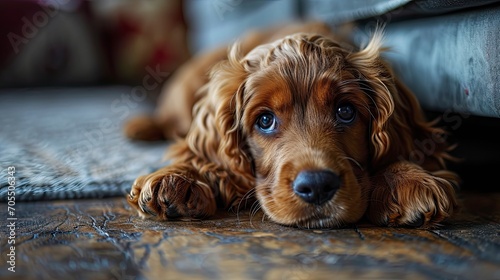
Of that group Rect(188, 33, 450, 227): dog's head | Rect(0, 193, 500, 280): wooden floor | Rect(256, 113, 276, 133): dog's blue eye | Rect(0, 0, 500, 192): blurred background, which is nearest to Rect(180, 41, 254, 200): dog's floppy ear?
Rect(188, 33, 450, 227): dog's head

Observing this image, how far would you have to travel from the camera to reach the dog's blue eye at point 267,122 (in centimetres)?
211

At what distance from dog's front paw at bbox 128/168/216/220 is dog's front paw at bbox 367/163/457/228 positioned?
2.00ft

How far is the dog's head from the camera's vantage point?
1.82 meters

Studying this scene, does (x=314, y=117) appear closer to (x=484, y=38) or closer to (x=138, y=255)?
(x=484, y=38)

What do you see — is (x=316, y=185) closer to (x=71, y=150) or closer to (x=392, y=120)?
(x=392, y=120)

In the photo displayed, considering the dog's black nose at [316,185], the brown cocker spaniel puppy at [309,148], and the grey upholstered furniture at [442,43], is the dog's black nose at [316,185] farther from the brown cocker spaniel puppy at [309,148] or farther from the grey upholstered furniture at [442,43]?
the grey upholstered furniture at [442,43]

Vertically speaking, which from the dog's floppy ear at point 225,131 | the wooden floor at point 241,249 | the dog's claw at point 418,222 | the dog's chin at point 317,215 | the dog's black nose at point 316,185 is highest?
the dog's floppy ear at point 225,131

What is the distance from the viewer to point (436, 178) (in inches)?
76.9

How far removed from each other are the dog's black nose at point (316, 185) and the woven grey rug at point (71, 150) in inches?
37.5

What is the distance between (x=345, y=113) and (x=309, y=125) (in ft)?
0.55

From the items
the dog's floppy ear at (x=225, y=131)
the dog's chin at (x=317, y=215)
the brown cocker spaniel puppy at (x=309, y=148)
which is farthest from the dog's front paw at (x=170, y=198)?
the dog's chin at (x=317, y=215)

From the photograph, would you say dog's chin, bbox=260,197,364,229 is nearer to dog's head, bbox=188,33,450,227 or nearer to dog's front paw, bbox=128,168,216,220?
dog's head, bbox=188,33,450,227

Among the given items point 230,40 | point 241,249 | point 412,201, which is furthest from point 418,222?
point 230,40

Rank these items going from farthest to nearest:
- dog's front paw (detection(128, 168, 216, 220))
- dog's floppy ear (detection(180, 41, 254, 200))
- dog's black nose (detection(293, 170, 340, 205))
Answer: dog's floppy ear (detection(180, 41, 254, 200)) → dog's front paw (detection(128, 168, 216, 220)) → dog's black nose (detection(293, 170, 340, 205))
